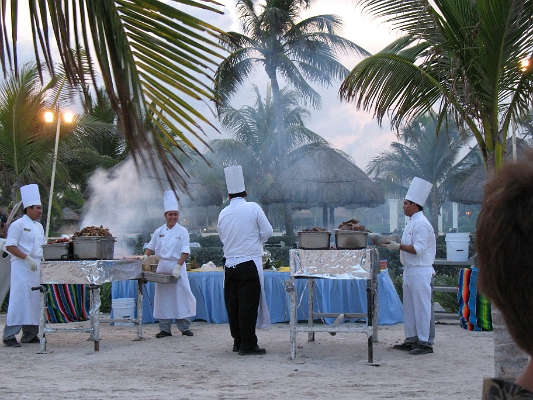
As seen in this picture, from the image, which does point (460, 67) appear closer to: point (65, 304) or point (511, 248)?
point (511, 248)

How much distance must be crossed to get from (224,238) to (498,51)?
3867 mm

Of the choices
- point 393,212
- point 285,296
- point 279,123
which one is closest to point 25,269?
point 285,296

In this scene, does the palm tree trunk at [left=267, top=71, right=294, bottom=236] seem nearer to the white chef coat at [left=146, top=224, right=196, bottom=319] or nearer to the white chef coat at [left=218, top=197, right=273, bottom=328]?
the white chef coat at [left=146, top=224, right=196, bottom=319]

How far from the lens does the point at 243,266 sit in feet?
22.5

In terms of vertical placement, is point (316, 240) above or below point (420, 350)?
above

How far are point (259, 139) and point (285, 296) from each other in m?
25.7

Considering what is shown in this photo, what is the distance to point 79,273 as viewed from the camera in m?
7.07

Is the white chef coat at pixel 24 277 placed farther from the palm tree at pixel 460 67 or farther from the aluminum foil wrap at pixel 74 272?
the palm tree at pixel 460 67

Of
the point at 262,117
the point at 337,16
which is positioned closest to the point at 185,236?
the point at 337,16

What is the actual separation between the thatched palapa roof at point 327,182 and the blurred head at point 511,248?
16554mm

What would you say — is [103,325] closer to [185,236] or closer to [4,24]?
[185,236]

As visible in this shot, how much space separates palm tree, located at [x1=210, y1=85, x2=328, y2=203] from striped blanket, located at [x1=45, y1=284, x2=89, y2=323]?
22.0m

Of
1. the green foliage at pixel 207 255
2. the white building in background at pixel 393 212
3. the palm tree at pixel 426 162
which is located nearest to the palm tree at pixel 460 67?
the green foliage at pixel 207 255

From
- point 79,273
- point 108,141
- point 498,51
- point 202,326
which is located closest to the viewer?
point 498,51
